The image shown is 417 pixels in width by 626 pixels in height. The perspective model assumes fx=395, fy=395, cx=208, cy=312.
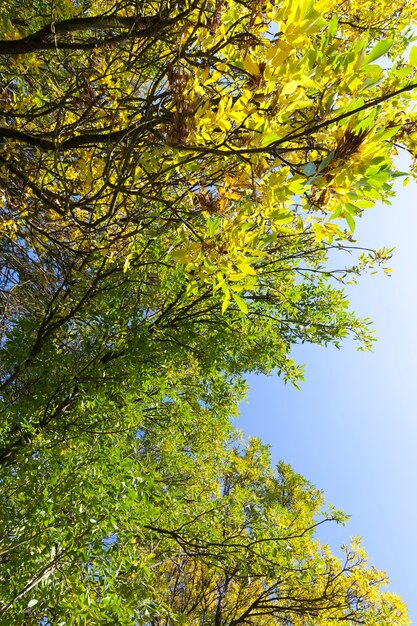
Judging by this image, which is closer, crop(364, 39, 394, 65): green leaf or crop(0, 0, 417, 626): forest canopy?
crop(364, 39, 394, 65): green leaf

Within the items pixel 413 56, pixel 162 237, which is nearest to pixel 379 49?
pixel 413 56

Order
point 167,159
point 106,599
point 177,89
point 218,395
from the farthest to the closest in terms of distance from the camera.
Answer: point 218,395 < point 106,599 < point 167,159 < point 177,89

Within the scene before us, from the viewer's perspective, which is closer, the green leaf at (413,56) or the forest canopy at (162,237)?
the green leaf at (413,56)

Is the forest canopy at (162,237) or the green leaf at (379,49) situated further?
the forest canopy at (162,237)

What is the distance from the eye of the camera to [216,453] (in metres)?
6.66

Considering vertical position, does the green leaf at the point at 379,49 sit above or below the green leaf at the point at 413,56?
below

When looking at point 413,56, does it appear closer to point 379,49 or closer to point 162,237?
point 379,49

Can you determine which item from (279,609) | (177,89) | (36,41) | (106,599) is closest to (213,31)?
(177,89)

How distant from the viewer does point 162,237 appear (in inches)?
144

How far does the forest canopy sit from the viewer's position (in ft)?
3.89

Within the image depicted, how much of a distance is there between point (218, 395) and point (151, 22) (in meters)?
3.91

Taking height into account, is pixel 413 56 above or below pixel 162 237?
below

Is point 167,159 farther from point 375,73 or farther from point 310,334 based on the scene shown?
point 310,334

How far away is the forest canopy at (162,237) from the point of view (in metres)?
1.19
